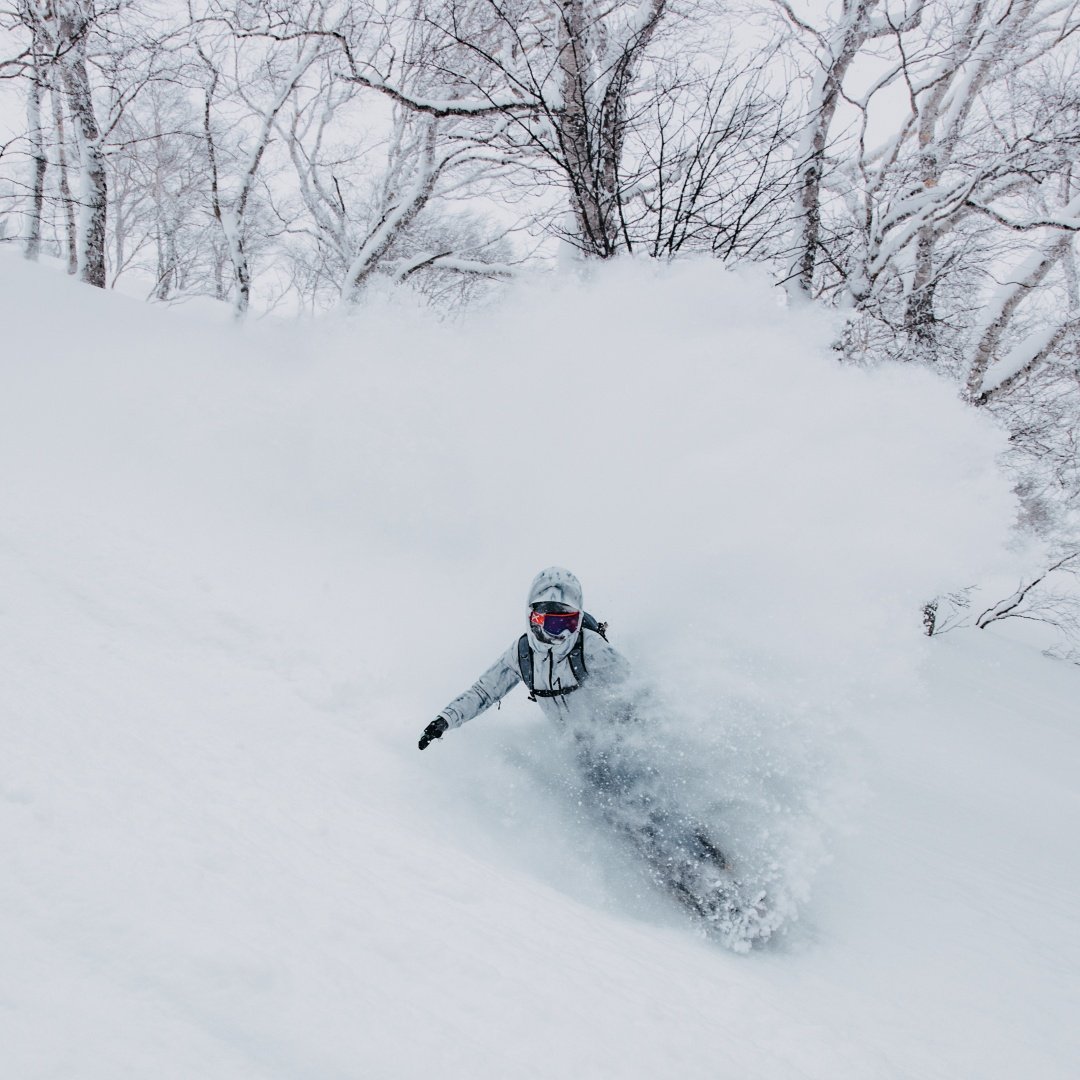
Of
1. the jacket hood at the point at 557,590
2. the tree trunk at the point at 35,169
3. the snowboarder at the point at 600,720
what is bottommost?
the snowboarder at the point at 600,720

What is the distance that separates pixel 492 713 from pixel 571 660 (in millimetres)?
846

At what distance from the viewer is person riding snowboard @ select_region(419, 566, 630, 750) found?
11.7 feet

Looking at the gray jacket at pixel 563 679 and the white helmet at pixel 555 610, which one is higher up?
the white helmet at pixel 555 610

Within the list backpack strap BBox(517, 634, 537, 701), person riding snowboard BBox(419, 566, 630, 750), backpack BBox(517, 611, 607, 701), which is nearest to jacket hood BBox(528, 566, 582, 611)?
person riding snowboard BBox(419, 566, 630, 750)

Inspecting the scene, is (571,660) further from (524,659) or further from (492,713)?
(492,713)

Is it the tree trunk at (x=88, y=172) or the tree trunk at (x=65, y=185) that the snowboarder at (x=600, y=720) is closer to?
the tree trunk at (x=88, y=172)

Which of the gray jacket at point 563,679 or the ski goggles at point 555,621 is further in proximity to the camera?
the gray jacket at point 563,679

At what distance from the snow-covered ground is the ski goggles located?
2.86 ft

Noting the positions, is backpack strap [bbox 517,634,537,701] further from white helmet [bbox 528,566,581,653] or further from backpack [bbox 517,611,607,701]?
white helmet [bbox 528,566,581,653]

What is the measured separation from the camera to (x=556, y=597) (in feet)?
11.6

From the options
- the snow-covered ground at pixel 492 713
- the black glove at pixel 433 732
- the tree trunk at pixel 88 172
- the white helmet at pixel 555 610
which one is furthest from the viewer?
the tree trunk at pixel 88 172

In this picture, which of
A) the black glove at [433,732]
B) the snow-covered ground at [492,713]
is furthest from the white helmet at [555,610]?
the snow-covered ground at [492,713]

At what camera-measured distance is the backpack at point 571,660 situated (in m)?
3.70

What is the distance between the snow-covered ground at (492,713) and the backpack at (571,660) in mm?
513
